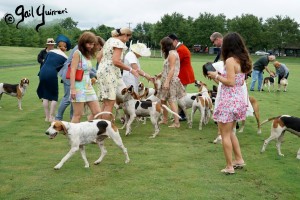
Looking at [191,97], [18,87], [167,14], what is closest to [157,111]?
[191,97]

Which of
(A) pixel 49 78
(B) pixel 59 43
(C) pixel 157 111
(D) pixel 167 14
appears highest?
(D) pixel 167 14

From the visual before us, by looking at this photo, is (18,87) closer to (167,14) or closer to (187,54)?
(187,54)

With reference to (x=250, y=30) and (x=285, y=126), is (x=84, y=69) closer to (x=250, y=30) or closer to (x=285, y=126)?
(x=285, y=126)

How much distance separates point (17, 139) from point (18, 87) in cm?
494

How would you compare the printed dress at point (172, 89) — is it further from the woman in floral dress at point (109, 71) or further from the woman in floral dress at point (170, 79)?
the woman in floral dress at point (109, 71)

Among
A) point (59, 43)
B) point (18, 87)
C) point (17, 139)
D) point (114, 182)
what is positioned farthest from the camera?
point (18, 87)

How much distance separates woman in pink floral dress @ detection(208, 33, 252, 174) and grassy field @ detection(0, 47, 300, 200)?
62 centimetres

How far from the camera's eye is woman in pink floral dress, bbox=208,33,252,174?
6.09 meters

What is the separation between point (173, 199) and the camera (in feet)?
17.6

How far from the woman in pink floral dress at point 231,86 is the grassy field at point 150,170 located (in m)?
0.62

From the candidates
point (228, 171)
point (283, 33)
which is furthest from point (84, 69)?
point (283, 33)

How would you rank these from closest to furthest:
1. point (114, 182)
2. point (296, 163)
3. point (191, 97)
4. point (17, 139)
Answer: point (114, 182) < point (296, 163) < point (17, 139) < point (191, 97)

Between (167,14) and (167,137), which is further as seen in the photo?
(167,14)

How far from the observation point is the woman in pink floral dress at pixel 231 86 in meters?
6.09
